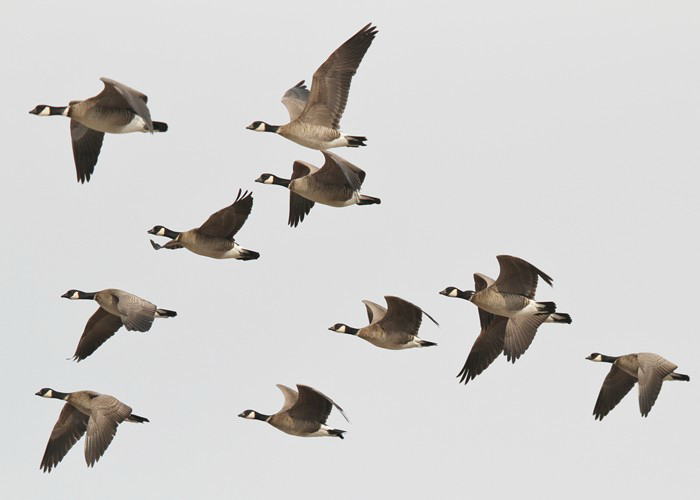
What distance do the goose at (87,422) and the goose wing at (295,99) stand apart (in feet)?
19.7

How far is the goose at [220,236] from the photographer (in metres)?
28.8

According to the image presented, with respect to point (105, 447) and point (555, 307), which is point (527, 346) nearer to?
point (555, 307)

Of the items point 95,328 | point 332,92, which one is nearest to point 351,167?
point 332,92

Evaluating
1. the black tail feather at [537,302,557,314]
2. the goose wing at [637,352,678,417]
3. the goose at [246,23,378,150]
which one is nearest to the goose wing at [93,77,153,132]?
the goose at [246,23,378,150]

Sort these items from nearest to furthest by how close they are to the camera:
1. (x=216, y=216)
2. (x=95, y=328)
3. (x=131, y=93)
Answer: (x=131, y=93), (x=216, y=216), (x=95, y=328)

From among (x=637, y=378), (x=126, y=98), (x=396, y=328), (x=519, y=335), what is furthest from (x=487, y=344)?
(x=126, y=98)

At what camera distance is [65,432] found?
30375mm

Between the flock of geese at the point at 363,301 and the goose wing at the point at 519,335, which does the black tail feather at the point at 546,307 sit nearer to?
the flock of geese at the point at 363,301

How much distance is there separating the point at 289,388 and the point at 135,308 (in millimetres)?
3048

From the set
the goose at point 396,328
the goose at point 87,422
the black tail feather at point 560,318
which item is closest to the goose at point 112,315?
the goose at point 87,422

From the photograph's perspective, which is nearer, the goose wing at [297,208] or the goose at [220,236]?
the goose at [220,236]

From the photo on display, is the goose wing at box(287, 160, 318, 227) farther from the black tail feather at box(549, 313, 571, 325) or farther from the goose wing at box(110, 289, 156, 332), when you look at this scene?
the black tail feather at box(549, 313, 571, 325)

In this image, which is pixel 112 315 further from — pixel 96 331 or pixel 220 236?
pixel 220 236

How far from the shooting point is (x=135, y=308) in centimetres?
2783
